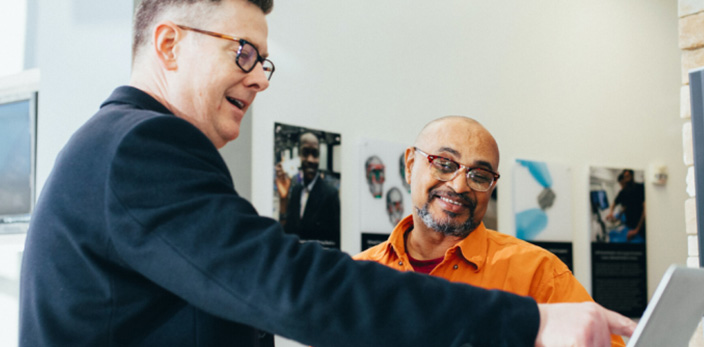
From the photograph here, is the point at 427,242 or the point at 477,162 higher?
the point at 477,162

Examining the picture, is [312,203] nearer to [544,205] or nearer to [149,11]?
[544,205]

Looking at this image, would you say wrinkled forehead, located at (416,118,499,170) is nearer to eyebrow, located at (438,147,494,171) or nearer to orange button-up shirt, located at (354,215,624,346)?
eyebrow, located at (438,147,494,171)

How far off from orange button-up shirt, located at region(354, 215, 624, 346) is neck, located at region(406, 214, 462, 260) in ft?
0.22

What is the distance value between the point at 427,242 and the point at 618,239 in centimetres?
384

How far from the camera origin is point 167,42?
4.26 feet

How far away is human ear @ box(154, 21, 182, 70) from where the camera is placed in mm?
1290

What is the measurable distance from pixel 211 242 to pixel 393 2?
149 inches

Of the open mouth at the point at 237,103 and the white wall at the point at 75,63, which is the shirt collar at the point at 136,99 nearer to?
the open mouth at the point at 237,103

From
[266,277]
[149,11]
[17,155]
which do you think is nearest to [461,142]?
[149,11]

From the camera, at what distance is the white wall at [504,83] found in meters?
4.03

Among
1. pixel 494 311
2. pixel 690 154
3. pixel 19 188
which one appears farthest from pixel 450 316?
pixel 19 188

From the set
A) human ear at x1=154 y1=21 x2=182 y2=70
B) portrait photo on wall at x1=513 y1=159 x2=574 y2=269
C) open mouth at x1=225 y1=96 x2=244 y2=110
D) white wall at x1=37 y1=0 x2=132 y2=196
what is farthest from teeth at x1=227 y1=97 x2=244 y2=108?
portrait photo on wall at x1=513 y1=159 x2=574 y2=269

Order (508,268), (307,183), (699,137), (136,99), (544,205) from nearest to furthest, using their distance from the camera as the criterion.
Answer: (136,99)
(508,268)
(699,137)
(307,183)
(544,205)

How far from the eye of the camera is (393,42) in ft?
14.6
